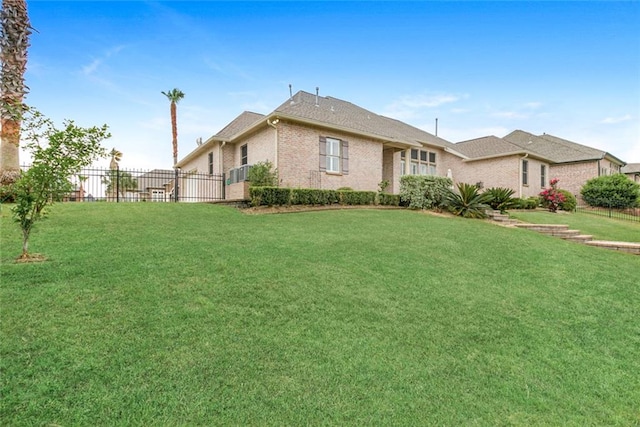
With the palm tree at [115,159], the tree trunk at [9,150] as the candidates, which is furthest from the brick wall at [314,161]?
the palm tree at [115,159]

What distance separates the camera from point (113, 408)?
2207 millimetres

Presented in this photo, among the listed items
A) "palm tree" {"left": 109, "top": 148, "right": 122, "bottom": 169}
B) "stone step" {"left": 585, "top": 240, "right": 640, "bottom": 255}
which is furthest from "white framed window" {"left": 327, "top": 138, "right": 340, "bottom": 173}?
"palm tree" {"left": 109, "top": 148, "right": 122, "bottom": 169}

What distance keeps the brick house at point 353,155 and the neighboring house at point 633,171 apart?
1179 cm

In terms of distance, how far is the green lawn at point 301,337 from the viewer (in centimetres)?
238

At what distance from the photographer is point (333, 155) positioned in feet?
51.0

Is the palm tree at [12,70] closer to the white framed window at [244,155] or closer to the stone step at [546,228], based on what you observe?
the white framed window at [244,155]

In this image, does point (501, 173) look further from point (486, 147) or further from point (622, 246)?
point (622, 246)


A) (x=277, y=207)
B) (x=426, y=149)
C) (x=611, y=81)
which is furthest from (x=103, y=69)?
(x=611, y=81)

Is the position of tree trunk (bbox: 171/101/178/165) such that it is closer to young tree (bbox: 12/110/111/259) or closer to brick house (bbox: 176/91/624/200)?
brick house (bbox: 176/91/624/200)

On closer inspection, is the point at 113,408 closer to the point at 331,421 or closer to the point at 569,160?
the point at 331,421

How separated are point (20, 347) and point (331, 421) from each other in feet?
8.73

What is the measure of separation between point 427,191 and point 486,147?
12269 millimetres

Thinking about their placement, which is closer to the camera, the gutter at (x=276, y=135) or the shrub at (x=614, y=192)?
the gutter at (x=276, y=135)

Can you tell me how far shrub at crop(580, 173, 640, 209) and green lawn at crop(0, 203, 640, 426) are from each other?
21800 mm
